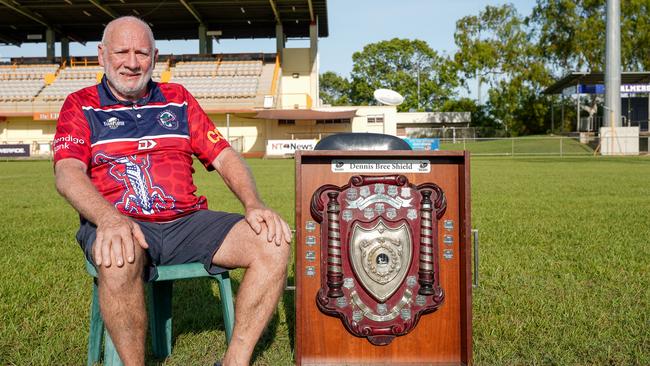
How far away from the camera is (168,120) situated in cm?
281

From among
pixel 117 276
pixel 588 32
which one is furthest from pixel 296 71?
pixel 117 276

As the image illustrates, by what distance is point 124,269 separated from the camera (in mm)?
2154

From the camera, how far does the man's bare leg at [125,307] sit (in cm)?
215

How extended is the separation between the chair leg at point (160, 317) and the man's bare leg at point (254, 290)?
69 cm

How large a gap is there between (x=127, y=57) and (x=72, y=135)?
410mm

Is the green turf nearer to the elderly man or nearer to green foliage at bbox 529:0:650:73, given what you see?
green foliage at bbox 529:0:650:73

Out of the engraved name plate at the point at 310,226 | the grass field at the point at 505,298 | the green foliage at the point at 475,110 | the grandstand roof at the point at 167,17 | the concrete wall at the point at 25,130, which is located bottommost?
the grass field at the point at 505,298

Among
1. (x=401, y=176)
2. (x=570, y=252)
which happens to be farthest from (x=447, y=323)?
(x=570, y=252)

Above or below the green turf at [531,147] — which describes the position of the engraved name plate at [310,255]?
below

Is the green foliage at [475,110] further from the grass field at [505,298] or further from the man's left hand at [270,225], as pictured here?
the man's left hand at [270,225]

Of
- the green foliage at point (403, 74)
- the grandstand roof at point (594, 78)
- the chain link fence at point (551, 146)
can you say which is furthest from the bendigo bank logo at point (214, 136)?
the green foliage at point (403, 74)

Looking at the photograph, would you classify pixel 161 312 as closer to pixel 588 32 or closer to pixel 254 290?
pixel 254 290

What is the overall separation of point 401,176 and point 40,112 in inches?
1512

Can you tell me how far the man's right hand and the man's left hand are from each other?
452 millimetres
